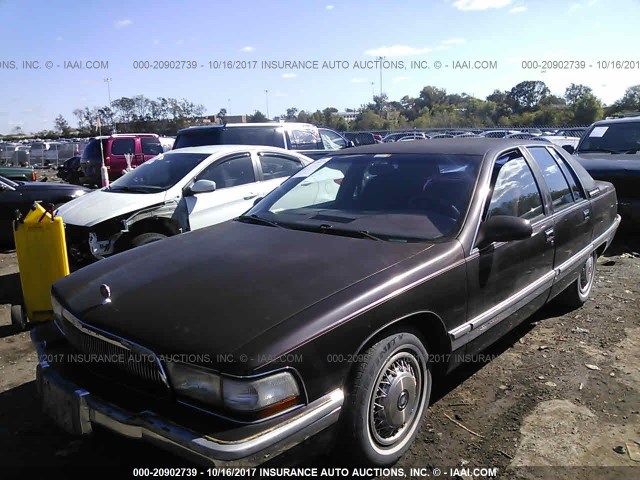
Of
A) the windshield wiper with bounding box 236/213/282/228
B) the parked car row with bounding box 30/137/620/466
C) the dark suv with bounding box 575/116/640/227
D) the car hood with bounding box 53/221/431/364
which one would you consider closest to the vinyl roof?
the parked car row with bounding box 30/137/620/466

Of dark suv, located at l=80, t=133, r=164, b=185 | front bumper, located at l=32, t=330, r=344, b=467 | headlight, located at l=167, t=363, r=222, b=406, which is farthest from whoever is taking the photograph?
dark suv, located at l=80, t=133, r=164, b=185

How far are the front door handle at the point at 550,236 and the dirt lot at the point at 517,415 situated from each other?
92 centimetres

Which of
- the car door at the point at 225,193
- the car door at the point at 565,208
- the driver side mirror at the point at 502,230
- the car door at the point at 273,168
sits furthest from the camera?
the car door at the point at 273,168

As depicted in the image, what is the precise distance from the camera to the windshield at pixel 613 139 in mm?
8141

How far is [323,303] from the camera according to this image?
7.51ft

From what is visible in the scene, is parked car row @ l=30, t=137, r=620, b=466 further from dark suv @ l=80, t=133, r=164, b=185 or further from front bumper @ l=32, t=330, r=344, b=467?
dark suv @ l=80, t=133, r=164, b=185

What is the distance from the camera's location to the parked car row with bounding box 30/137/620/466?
2.07 metres

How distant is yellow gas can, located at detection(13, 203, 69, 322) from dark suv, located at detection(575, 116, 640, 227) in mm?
6904

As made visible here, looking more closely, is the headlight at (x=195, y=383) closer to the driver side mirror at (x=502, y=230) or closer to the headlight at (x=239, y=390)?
the headlight at (x=239, y=390)

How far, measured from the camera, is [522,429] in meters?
2.99

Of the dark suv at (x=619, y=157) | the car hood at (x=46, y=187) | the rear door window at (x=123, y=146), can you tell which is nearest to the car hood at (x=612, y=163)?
the dark suv at (x=619, y=157)

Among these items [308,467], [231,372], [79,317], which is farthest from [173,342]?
[308,467]

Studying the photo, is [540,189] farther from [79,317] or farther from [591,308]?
[79,317]

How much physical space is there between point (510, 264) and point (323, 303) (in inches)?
62.9
